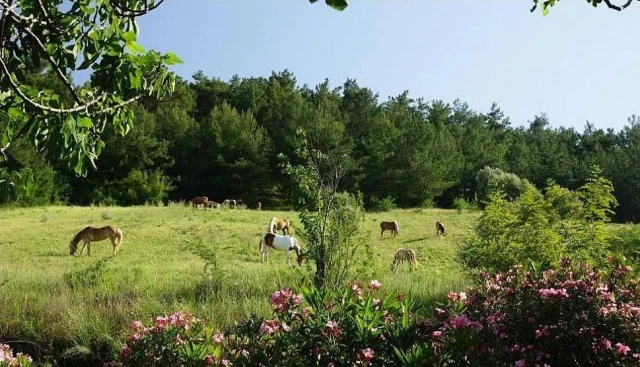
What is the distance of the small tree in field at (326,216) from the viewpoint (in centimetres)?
671

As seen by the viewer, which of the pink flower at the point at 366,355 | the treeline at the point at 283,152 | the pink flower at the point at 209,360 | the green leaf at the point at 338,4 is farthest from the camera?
the treeline at the point at 283,152

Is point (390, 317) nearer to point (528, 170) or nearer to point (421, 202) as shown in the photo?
point (421, 202)

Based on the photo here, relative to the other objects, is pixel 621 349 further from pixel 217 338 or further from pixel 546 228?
pixel 546 228

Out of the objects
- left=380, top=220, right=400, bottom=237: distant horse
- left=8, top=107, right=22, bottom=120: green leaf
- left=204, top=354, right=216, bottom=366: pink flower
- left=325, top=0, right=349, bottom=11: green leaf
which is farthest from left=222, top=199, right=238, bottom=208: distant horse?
left=325, top=0, right=349, bottom=11: green leaf

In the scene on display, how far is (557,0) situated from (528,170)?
184 feet

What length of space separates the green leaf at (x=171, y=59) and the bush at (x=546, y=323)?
1571 millimetres

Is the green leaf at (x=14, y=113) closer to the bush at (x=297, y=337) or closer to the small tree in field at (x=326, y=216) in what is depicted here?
the bush at (x=297, y=337)

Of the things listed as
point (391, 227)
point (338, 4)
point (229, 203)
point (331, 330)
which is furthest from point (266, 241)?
point (229, 203)

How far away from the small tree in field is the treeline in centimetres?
3217

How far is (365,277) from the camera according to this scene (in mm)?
6707

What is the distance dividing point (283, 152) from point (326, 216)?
40946 millimetres

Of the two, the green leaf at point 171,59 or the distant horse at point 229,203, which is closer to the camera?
the green leaf at point 171,59

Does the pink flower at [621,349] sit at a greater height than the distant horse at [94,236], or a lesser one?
greater

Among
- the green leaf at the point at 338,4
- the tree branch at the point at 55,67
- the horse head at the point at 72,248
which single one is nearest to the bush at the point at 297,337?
the tree branch at the point at 55,67
